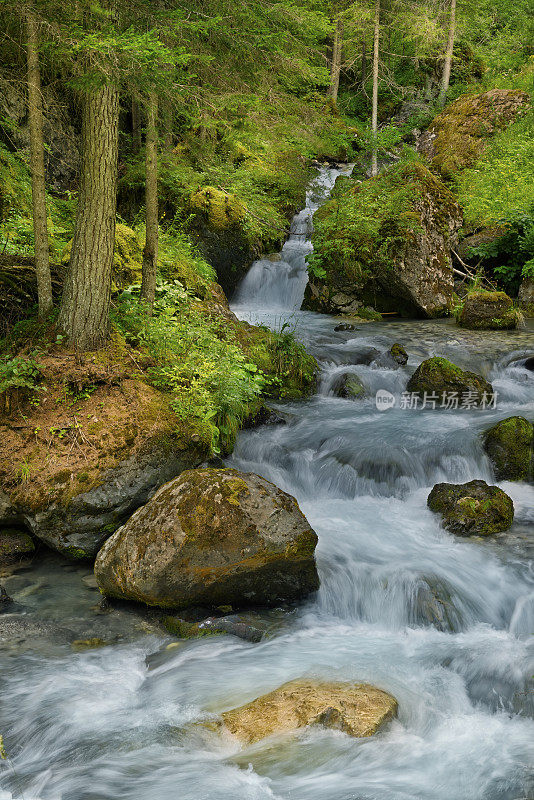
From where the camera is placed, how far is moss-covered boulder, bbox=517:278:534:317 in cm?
1489

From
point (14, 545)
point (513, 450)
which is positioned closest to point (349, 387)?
point (513, 450)

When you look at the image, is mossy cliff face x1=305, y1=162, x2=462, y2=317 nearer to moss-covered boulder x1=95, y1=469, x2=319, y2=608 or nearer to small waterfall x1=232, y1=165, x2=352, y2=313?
small waterfall x1=232, y1=165, x2=352, y2=313

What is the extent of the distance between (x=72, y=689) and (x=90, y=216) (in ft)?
15.7

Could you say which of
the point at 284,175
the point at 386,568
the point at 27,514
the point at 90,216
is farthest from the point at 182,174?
the point at 386,568

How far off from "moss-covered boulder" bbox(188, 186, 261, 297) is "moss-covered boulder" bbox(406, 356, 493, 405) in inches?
208

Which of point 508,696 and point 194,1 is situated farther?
point 194,1

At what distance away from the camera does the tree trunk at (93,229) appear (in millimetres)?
6234

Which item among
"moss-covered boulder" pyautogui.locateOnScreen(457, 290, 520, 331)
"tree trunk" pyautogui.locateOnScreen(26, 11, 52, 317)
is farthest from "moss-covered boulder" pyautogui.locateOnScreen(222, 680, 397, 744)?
"moss-covered boulder" pyautogui.locateOnScreen(457, 290, 520, 331)

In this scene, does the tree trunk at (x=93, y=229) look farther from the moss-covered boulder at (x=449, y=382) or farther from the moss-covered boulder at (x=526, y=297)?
the moss-covered boulder at (x=526, y=297)

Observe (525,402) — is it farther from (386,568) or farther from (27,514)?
(27,514)

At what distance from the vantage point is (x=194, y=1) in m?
7.01

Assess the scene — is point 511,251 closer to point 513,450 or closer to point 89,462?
point 513,450

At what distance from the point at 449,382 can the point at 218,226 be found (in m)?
6.42

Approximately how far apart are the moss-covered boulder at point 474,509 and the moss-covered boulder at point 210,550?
2.19 m
